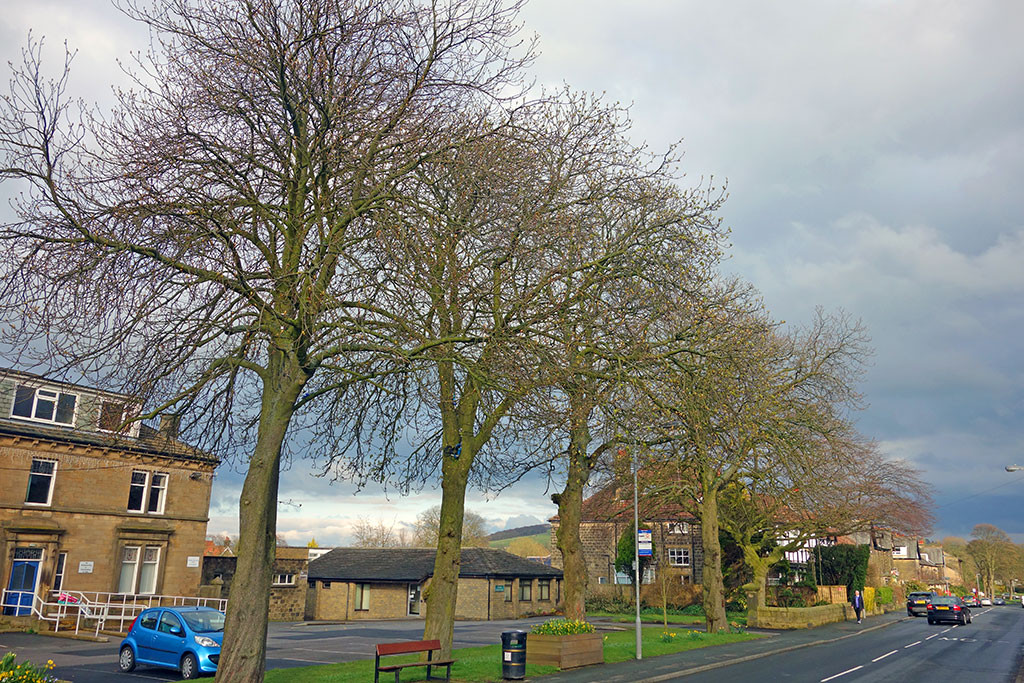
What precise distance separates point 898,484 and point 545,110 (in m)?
35.4

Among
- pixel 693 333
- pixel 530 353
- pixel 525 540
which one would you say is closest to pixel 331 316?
pixel 530 353

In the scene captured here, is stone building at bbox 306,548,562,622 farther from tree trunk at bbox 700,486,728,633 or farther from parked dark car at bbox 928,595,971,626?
parked dark car at bbox 928,595,971,626

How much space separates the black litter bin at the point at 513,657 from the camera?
672 inches

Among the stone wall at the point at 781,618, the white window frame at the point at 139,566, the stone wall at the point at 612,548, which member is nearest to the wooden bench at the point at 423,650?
the white window frame at the point at 139,566

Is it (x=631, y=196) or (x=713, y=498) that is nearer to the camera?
(x=631, y=196)

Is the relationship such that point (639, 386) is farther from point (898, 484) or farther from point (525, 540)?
point (525, 540)

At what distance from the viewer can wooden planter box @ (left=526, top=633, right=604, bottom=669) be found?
19.4m

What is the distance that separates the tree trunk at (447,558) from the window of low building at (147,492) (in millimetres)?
24131

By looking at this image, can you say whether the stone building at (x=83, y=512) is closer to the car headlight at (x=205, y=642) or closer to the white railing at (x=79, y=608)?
the white railing at (x=79, y=608)

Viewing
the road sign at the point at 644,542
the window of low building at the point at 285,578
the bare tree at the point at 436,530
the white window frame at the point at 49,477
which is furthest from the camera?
the bare tree at the point at 436,530

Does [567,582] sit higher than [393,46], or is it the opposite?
[393,46]

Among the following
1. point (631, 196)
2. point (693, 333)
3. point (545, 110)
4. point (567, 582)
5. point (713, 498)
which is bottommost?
point (567, 582)

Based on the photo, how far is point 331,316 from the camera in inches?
546

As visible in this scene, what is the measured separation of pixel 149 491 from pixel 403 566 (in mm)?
20327
